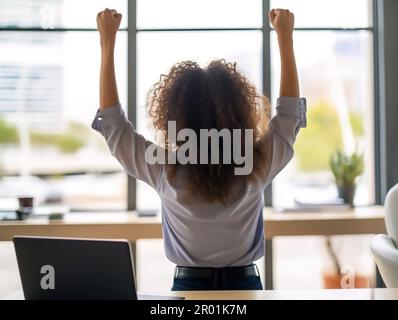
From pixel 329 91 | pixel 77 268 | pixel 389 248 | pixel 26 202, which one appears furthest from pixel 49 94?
pixel 389 248

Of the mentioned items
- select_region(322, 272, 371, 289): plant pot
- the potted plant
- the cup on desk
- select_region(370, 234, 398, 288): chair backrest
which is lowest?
select_region(322, 272, 371, 289): plant pot

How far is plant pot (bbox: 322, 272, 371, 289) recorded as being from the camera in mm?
2943

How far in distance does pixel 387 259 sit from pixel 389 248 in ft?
0.27

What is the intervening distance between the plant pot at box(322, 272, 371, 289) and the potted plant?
0.53 meters

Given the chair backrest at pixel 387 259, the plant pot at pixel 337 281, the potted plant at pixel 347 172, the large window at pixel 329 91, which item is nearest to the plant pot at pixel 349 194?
the potted plant at pixel 347 172

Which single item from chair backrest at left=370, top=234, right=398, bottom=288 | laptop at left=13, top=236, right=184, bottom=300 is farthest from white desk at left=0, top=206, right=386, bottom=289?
laptop at left=13, top=236, right=184, bottom=300

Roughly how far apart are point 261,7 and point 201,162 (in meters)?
2.07

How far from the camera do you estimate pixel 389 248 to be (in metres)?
2.01

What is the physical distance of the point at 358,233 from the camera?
2504 mm

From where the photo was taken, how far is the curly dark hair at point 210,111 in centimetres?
124

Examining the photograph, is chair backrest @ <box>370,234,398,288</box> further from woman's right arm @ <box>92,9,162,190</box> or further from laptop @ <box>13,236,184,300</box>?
laptop @ <box>13,236,184,300</box>

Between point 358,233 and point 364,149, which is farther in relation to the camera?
point 364,149
